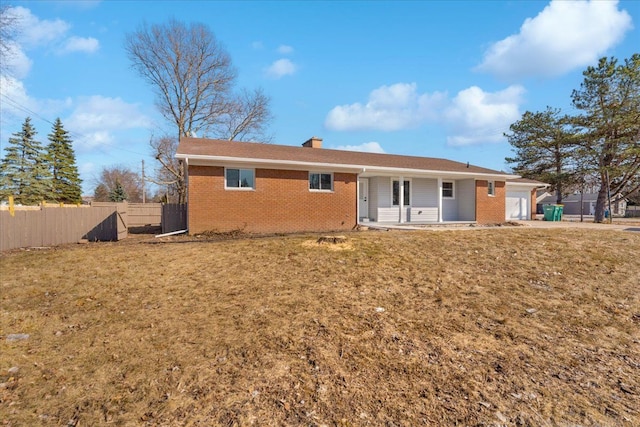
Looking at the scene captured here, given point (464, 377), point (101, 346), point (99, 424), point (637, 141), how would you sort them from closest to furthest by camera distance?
point (99, 424) < point (464, 377) < point (101, 346) < point (637, 141)

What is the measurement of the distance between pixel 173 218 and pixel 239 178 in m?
4.17

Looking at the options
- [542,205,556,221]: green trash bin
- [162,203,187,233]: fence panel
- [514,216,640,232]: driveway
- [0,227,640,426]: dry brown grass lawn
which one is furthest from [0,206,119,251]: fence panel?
[542,205,556,221]: green trash bin

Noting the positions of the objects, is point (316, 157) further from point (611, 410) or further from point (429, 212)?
point (611, 410)

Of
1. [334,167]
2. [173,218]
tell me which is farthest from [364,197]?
[173,218]

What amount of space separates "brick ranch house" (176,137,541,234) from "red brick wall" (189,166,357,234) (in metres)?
0.04

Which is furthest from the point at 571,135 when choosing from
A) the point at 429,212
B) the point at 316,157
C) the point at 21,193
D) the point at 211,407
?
the point at 21,193

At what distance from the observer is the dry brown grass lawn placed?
2939mm

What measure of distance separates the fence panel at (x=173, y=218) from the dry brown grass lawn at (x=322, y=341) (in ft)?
21.9

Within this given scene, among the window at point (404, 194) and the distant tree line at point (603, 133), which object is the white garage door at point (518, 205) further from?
the window at point (404, 194)

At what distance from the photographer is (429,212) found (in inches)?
707

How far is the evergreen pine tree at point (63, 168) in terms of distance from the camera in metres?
34.7

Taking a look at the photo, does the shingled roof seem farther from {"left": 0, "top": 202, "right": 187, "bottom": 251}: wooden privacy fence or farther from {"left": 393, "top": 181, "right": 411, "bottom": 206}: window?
{"left": 0, "top": 202, "right": 187, "bottom": 251}: wooden privacy fence

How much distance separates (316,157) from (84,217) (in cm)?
942

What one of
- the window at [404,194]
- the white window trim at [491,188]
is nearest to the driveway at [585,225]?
the white window trim at [491,188]
